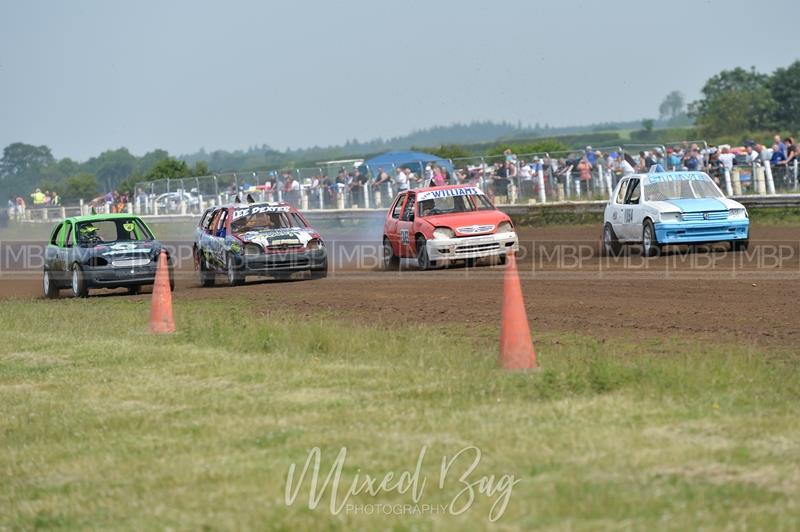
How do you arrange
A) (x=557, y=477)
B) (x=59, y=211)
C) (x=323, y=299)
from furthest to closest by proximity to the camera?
(x=59, y=211) → (x=323, y=299) → (x=557, y=477)

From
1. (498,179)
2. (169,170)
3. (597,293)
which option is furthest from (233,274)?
(169,170)

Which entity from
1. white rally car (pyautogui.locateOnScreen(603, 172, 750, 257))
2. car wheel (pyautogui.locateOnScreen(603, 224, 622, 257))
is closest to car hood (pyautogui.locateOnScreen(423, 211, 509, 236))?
white rally car (pyautogui.locateOnScreen(603, 172, 750, 257))

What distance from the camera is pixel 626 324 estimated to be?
12789 millimetres

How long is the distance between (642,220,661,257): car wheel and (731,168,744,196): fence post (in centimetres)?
841

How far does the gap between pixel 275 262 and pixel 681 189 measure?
692cm

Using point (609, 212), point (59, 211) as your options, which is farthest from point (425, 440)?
point (59, 211)

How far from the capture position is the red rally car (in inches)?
834

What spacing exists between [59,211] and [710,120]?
61.3 metres

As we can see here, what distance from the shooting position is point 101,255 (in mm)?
20891

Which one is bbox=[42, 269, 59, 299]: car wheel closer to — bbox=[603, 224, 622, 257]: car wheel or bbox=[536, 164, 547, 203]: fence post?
bbox=[603, 224, 622, 257]: car wheel

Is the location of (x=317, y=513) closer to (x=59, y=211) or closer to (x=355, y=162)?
(x=355, y=162)

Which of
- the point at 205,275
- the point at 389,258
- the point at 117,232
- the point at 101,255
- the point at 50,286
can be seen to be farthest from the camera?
the point at 389,258

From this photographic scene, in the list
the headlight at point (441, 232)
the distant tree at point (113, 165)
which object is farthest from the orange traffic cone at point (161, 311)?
the distant tree at point (113, 165)

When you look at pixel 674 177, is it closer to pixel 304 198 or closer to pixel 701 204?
pixel 701 204
